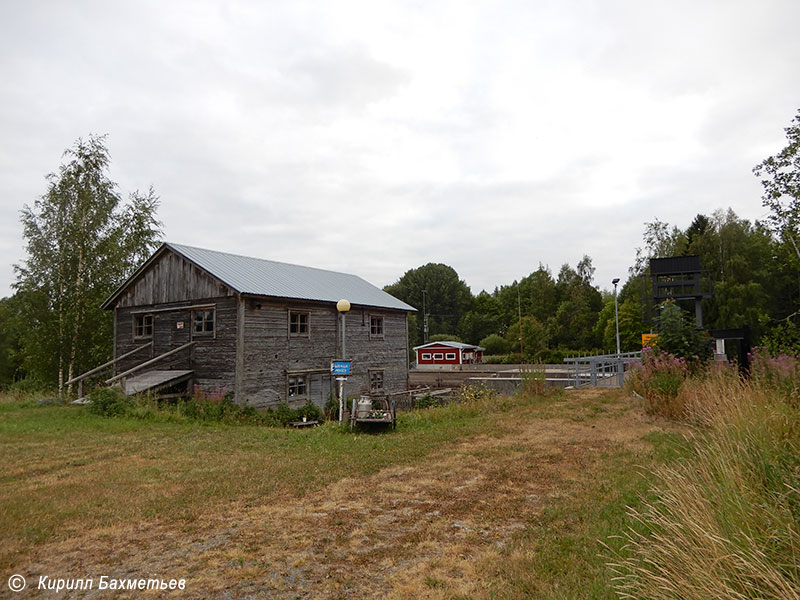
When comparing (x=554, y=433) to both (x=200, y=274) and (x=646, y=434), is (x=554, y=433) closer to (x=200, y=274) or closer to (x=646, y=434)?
(x=646, y=434)

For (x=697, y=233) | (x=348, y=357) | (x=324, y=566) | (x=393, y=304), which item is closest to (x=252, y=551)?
(x=324, y=566)

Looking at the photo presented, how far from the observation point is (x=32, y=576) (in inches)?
178

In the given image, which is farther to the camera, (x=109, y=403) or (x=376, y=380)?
(x=376, y=380)

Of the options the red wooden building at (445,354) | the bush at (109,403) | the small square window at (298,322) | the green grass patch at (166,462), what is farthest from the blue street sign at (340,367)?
the red wooden building at (445,354)

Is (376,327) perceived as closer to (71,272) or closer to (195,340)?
(195,340)

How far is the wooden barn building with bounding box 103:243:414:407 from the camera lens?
62.5 feet

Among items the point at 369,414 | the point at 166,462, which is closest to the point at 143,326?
the point at 369,414

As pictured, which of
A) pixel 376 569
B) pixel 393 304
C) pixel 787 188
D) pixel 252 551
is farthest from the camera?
pixel 393 304

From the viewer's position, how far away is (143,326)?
22172 millimetres

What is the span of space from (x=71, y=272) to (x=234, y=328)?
43.5 ft

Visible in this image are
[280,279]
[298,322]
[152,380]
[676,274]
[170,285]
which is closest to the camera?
[152,380]

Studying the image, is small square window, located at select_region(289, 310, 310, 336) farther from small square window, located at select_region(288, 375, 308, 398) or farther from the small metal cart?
the small metal cart

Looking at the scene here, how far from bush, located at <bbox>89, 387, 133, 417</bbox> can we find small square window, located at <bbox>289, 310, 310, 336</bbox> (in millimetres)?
7039

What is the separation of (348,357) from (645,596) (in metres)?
21.6
